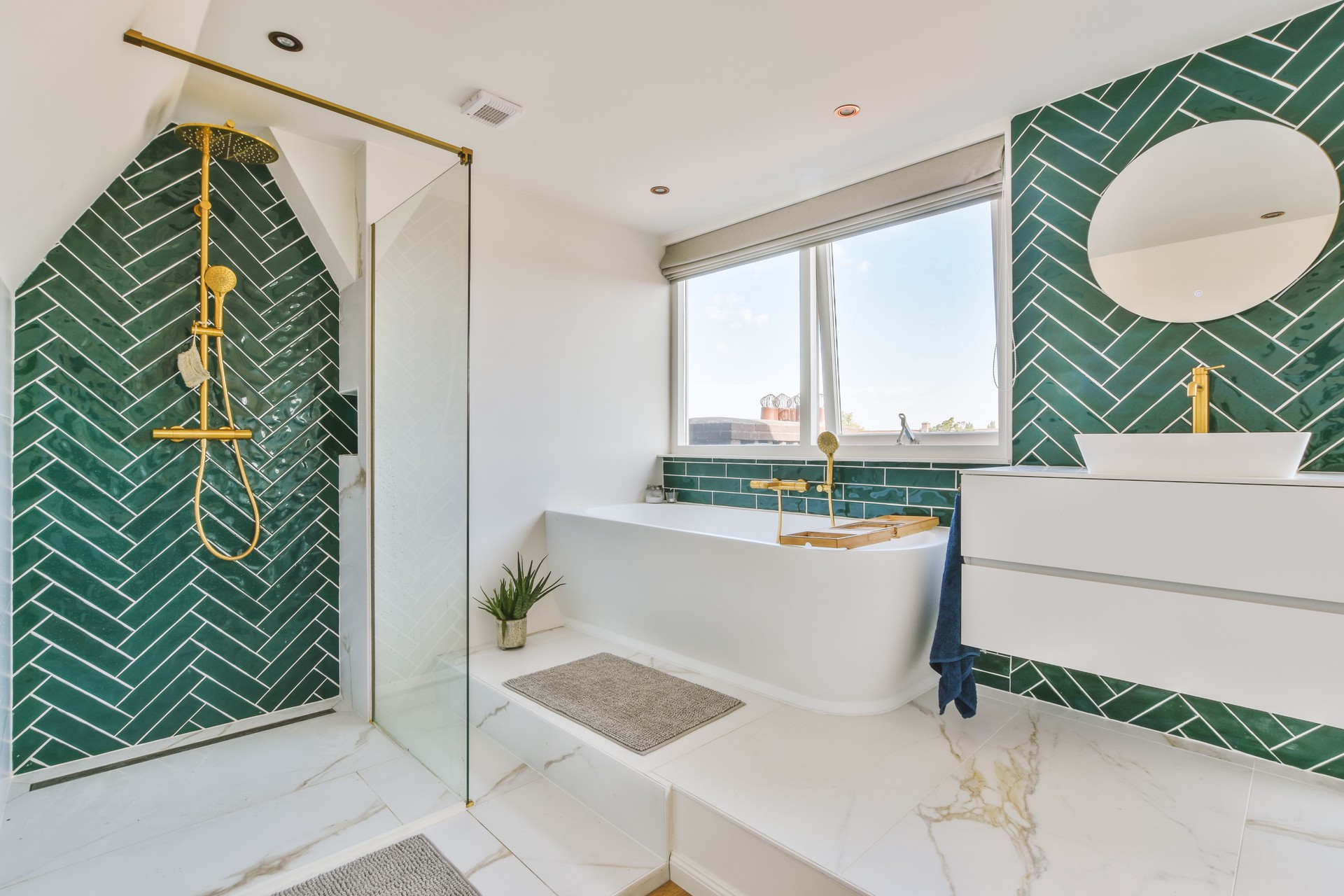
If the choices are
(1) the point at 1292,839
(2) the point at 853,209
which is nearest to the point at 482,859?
(1) the point at 1292,839

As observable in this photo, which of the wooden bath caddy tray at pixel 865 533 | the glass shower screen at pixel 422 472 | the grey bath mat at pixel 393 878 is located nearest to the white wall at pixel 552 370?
the glass shower screen at pixel 422 472

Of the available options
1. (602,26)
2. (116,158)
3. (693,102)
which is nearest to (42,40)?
(116,158)

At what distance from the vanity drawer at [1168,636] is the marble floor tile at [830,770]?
392 millimetres

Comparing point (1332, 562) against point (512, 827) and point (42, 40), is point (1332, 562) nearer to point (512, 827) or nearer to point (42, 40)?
point (512, 827)

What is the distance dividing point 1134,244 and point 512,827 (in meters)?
2.93

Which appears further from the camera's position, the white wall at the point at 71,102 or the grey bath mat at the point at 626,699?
the grey bath mat at the point at 626,699

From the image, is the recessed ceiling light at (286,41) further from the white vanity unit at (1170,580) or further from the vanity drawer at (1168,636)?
the vanity drawer at (1168,636)

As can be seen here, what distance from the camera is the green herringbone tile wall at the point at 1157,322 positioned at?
6.59 feet

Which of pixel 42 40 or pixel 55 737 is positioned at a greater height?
pixel 42 40

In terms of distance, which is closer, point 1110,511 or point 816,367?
point 1110,511

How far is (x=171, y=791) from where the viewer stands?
2.25m

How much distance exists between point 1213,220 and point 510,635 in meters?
3.29

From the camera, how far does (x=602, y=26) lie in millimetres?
2082

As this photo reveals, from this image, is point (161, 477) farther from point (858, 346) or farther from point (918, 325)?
point (918, 325)
